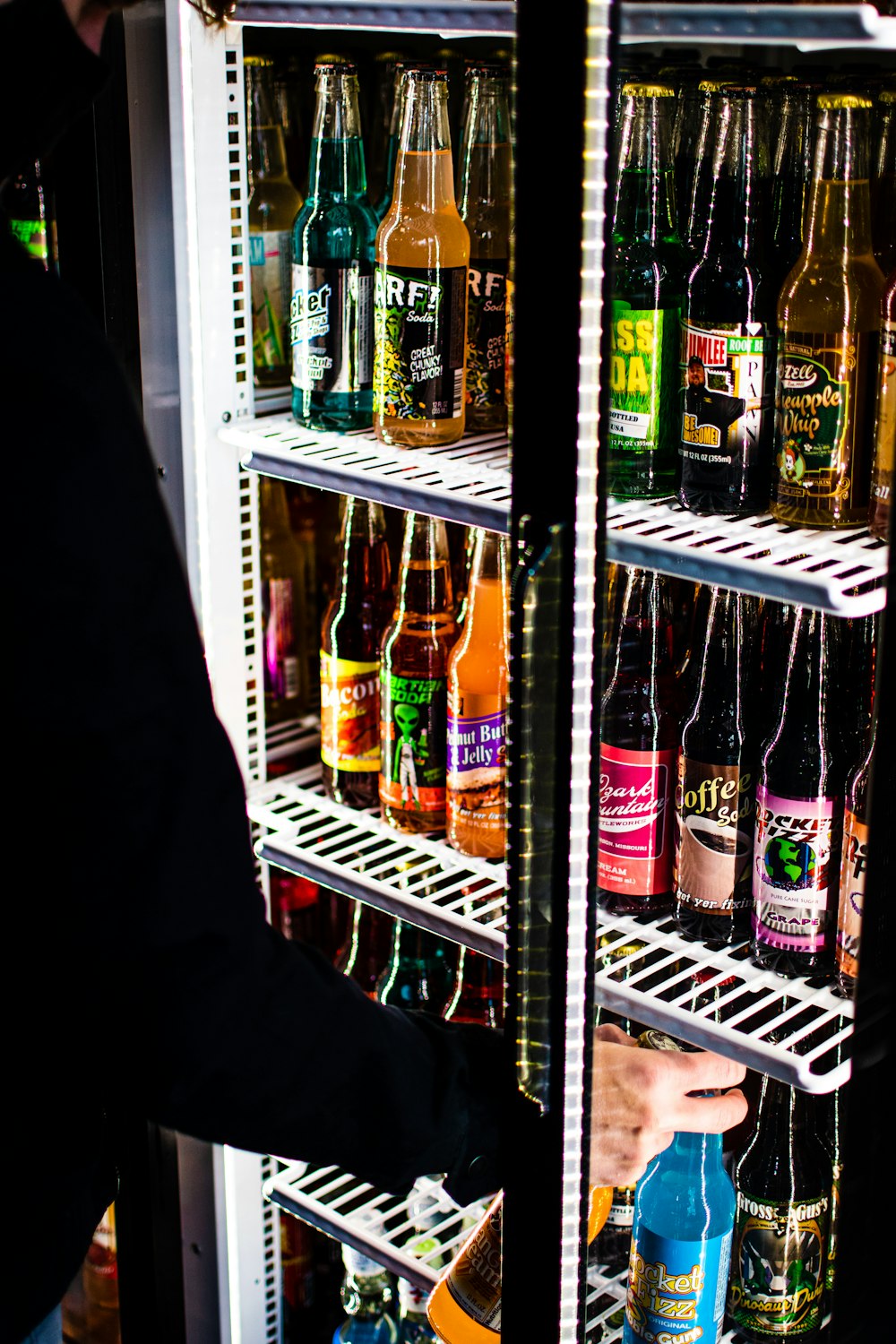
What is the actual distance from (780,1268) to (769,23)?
126 cm

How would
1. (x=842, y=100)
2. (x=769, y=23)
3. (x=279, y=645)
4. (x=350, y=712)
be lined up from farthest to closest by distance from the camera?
1. (x=279, y=645)
2. (x=350, y=712)
3. (x=842, y=100)
4. (x=769, y=23)

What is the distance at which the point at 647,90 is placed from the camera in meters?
1.48

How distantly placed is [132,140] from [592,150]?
0.89 m

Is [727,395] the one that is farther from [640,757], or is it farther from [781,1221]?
[781,1221]

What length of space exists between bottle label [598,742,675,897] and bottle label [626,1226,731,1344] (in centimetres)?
37

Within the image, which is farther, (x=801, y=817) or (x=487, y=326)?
(x=487, y=326)

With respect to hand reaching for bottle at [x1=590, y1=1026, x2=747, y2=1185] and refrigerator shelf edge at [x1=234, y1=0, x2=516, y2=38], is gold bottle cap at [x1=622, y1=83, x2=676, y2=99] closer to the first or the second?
refrigerator shelf edge at [x1=234, y1=0, x2=516, y2=38]

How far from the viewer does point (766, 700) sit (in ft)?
5.35

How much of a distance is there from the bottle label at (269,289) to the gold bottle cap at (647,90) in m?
0.63

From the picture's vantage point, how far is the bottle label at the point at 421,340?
5.41 ft

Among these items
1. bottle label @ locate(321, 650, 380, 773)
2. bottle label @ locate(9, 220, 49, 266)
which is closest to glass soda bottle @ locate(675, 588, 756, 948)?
bottle label @ locate(321, 650, 380, 773)

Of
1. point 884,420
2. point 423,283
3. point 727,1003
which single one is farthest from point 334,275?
point 727,1003

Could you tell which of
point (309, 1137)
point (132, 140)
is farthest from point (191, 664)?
point (132, 140)

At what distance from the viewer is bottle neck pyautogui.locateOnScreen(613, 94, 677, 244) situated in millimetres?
1537
